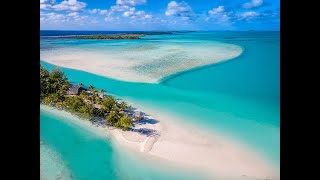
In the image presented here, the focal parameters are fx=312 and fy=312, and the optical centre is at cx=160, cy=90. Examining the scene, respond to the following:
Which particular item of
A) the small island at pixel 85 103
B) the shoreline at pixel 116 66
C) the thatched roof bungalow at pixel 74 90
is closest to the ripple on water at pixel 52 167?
the small island at pixel 85 103

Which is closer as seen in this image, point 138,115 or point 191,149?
point 191,149

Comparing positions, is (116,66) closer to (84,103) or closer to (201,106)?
(201,106)

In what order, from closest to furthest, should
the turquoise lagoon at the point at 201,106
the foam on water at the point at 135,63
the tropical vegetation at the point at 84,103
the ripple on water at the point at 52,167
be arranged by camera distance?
1. the ripple on water at the point at 52,167
2. the turquoise lagoon at the point at 201,106
3. the tropical vegetation at the point at 84,103
4. the foam on water at the point at 135,63

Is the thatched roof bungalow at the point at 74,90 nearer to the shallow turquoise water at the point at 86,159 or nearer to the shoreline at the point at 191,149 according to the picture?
the shoreline at the point at 191,149

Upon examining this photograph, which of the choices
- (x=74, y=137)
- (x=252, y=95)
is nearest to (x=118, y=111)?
(x=74, y=137)

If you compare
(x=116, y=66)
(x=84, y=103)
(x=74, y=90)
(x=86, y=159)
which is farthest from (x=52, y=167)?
(x=116, y=66)

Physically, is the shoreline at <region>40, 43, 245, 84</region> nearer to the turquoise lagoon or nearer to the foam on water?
the foam on water
